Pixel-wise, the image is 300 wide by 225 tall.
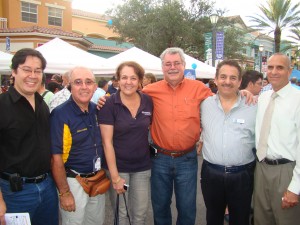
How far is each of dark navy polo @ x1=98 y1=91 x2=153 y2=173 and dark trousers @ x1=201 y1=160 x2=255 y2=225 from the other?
2.41ft

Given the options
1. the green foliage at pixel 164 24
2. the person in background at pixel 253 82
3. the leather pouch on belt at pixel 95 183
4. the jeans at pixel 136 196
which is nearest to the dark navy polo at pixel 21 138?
the leather pouch on belt at pixel 95 183

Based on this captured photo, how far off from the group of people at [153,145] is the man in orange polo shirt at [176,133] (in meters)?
0.01

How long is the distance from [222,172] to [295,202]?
2.31ft

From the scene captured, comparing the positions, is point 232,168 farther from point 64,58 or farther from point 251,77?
point 64,58

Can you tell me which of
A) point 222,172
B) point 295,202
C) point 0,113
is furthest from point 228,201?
point 0,113

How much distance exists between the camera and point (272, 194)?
2863mm

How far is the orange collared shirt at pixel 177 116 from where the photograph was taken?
3.22m

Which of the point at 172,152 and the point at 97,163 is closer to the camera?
the point at 97,163

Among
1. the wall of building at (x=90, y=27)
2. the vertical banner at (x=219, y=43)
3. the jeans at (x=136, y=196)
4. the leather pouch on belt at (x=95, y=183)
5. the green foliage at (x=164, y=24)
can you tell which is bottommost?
the jeans at (x=136, y=196)

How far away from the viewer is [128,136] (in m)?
2.96

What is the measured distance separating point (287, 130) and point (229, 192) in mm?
875

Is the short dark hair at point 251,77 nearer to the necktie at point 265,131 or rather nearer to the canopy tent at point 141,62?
the necktie at point 265,131

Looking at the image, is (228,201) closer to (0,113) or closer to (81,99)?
(81,99)

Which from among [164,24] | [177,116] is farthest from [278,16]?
[177,116]
